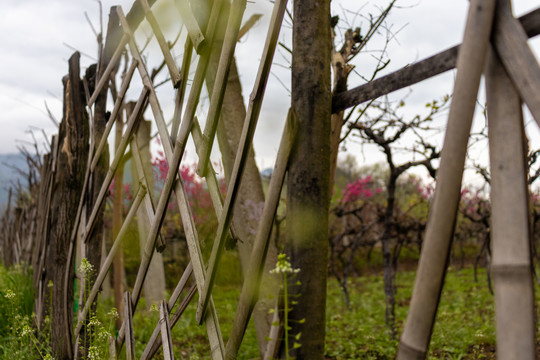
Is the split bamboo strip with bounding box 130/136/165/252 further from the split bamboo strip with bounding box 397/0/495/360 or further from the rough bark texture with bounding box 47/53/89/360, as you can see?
the split bamboo strip with bounding box 397/0/495/360

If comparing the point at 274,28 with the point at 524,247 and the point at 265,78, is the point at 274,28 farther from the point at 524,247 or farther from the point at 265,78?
the point at 524,247

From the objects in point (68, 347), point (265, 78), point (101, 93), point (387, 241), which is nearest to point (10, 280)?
point (68, 347)

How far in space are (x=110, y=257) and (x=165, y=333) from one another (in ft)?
2.23

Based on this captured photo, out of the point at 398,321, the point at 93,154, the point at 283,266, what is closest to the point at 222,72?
the point at 283,266

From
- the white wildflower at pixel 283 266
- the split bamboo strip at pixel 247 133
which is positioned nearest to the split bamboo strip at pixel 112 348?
the split bamboo strip at pixel 247 133

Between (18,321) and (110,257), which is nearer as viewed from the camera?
(110,257)

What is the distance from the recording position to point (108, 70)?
2.69 metres

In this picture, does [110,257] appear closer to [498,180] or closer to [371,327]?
[498,180]

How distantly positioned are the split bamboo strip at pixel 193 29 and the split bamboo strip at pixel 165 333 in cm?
100

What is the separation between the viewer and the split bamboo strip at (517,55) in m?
0.91

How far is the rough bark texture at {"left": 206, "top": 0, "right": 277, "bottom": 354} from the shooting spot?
2.85 m

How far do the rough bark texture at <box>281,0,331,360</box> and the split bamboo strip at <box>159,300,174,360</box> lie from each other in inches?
25.0

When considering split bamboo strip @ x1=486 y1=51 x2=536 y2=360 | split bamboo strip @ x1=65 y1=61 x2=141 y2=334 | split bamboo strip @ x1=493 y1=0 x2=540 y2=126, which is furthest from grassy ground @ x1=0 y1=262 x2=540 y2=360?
split bamboo strip @ x1=493 y1=0 x2=540 y2=126

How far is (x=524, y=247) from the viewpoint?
3.05ft
